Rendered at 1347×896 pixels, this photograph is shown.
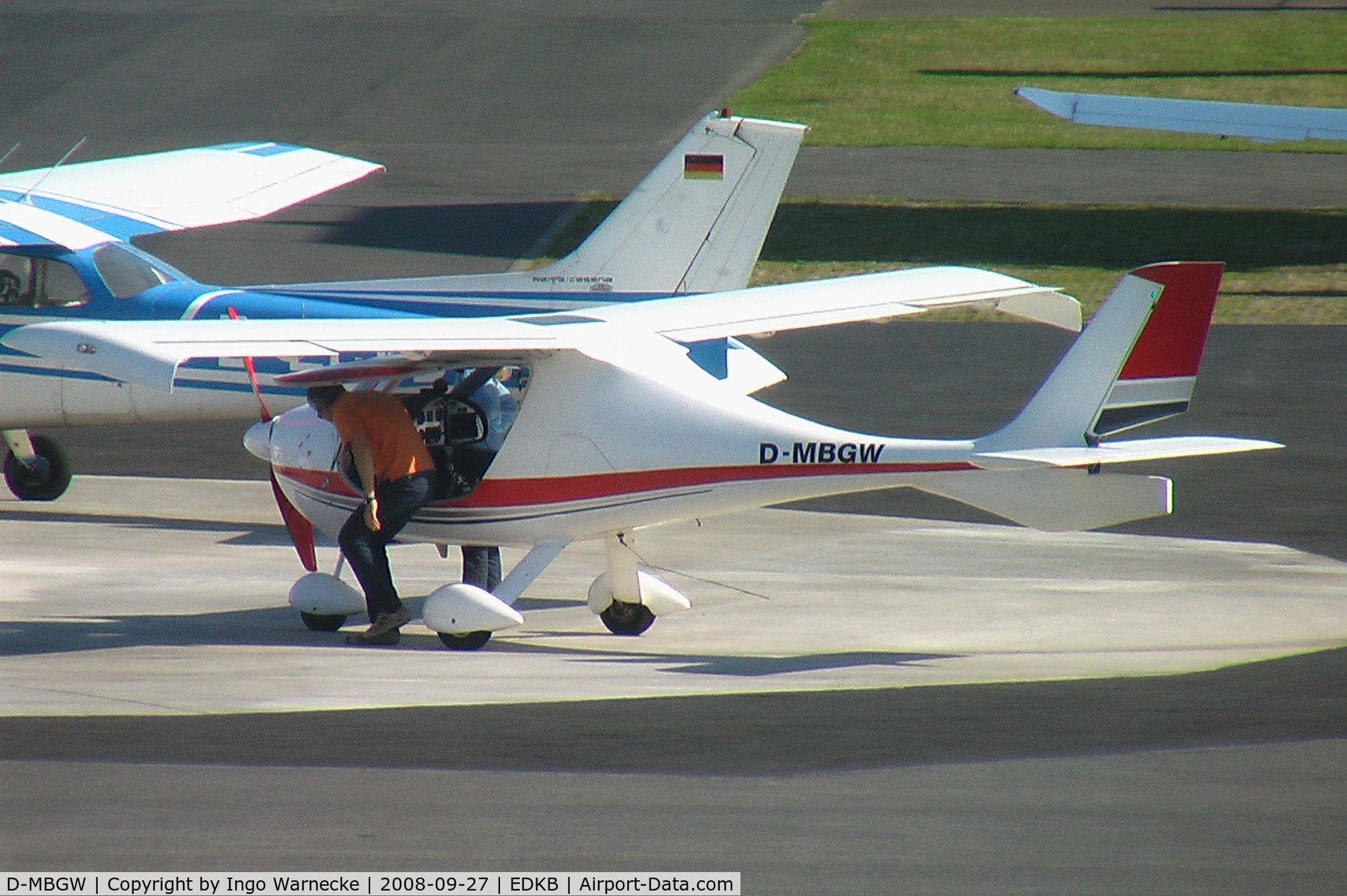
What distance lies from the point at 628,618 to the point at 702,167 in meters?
5.19

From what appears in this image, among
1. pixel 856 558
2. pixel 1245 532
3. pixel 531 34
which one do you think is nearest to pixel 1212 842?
pixel 856 558

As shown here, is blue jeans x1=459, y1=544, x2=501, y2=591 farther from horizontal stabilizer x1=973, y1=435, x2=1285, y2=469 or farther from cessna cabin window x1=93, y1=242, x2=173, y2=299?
cessna cabin window x1=93, y1=242, x2=173, y2=299

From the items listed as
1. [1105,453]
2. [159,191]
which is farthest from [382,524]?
[159,191]

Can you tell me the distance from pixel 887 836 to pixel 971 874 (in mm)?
512

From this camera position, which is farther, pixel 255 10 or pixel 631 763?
pixel 255 10

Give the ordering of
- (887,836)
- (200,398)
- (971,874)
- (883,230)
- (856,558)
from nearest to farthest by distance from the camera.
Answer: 1. (971,874)
2. (887,836)
3. (856,558)
4. (200,398)
5. (883,230)

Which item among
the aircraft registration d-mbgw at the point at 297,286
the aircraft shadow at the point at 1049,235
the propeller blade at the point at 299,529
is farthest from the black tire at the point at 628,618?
the aircraft shadow at the point at 1049,235

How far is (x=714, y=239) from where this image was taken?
1570 cm

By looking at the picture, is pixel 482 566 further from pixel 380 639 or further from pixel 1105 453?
pixel 1105 453

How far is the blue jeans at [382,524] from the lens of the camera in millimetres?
11125

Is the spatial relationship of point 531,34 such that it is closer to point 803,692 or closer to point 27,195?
point 27,195

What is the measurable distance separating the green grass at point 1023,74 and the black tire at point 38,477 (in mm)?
Result: 24548

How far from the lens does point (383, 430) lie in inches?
437

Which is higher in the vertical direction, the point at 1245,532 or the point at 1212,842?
the point at 1212,842
